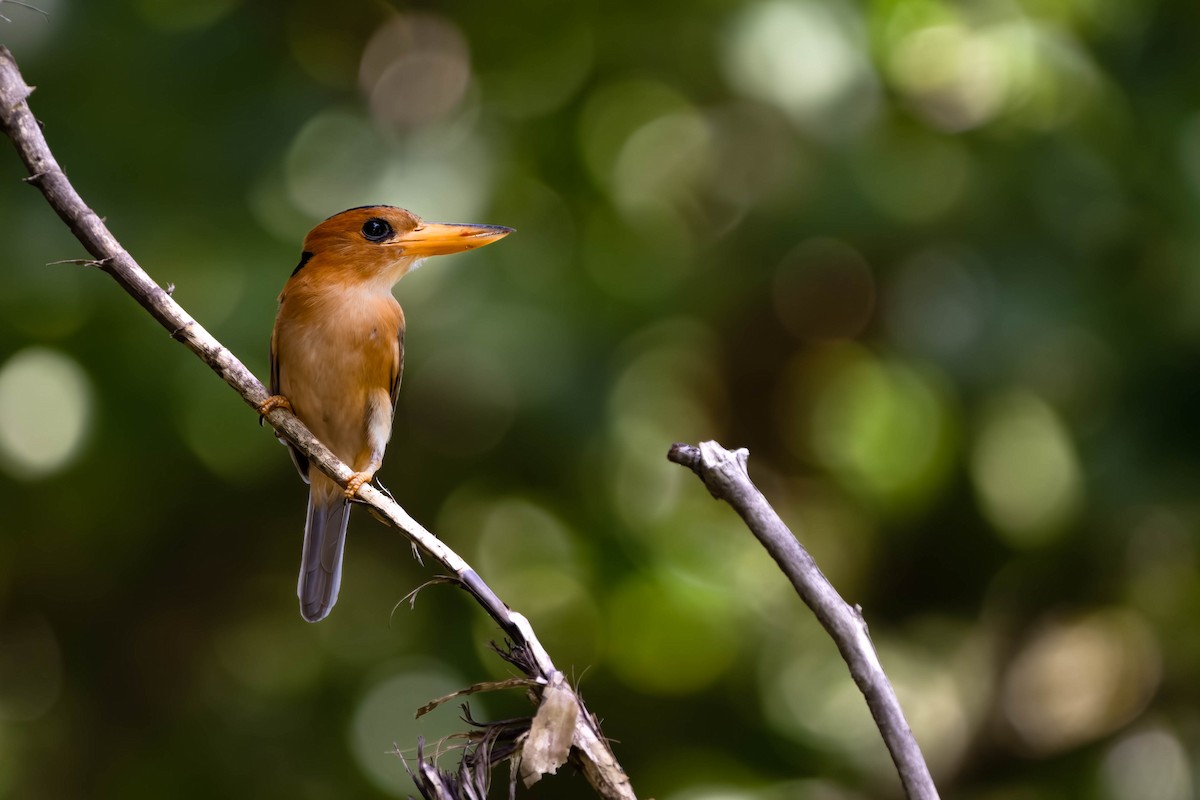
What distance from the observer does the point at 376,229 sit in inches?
126

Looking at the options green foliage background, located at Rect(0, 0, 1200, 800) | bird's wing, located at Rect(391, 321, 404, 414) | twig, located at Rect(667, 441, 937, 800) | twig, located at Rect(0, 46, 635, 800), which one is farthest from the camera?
green foliage background, located at Rect(0, 0, 1200, 800)

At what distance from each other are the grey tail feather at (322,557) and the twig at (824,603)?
83.8 inches

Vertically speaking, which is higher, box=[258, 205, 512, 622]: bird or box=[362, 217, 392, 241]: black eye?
box=[362, 217, 392, 241]: black eye

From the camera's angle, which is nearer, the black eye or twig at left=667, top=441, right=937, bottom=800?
twig at left=667, top=441, right=937, bottom=800

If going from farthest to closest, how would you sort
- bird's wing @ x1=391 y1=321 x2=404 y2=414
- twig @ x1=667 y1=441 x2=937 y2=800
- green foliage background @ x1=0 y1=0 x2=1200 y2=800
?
green foliage background @ x1=0 y1=0 x2=1200 y2=800 → bird's wing @ x1=391 y1=321 x2=404 y2=414 → twig @ x1=667 y1=441 x2=937 y2=800

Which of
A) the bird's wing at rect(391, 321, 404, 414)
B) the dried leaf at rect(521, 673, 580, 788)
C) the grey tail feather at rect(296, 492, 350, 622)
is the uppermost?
the dried leaf at rect(521, 673, 580, 788)

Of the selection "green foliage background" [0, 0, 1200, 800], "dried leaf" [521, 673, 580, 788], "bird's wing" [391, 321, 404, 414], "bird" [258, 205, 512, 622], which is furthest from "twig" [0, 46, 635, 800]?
"green foliage background" [0, 0, 1200, 800]

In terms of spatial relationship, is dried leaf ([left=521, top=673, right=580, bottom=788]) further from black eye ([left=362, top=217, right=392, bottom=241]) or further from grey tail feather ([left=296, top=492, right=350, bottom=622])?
black eye ([left=362, top=217, right=392, bottom=241])

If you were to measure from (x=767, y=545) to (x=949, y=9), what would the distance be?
3712mm

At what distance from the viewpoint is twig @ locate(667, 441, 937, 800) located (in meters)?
1.14

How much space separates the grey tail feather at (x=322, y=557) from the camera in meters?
3.21

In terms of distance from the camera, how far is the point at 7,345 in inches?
156

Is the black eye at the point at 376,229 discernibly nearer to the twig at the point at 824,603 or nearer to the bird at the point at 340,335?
the bird at the point at 340,335

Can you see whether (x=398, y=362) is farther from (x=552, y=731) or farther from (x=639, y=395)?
(x=552, y=731)
